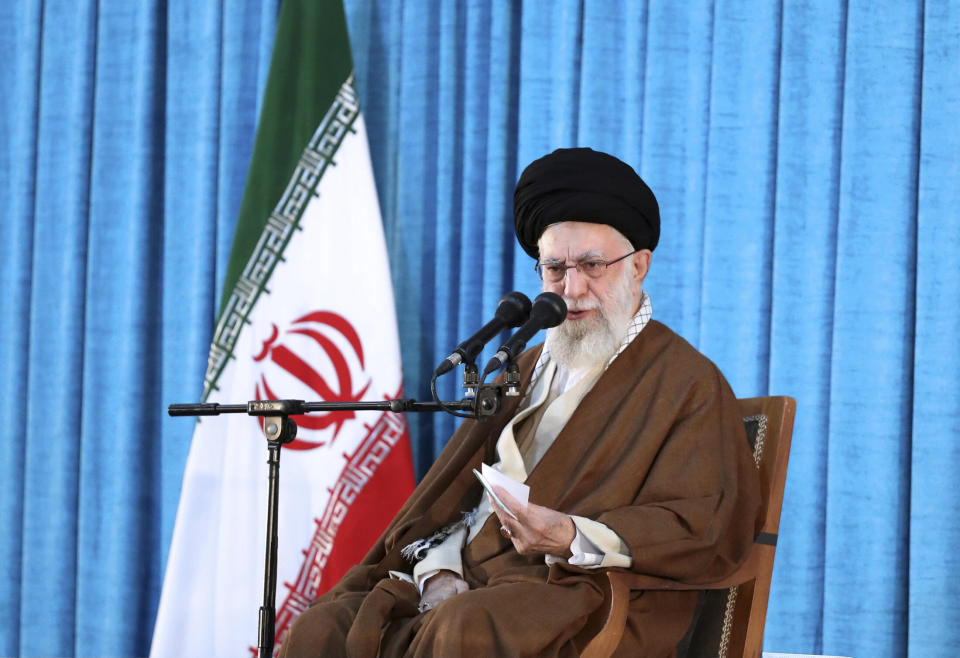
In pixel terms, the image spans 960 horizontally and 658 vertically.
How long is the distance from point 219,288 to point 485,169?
1.07m

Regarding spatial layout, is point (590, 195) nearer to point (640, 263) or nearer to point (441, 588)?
point (640, 263)

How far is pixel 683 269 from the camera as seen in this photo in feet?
11.0

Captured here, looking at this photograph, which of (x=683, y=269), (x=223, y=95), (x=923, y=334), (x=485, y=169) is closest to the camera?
(x=923, y=334)

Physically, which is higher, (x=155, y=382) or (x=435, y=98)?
(x=435, y=98)

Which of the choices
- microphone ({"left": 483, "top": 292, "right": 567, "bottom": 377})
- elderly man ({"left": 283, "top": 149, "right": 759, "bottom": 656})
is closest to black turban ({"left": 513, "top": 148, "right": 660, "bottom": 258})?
elderly man ({"left": 283, "top": 149, "right": 759, "bottom": 656})

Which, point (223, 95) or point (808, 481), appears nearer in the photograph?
point (808, 481)

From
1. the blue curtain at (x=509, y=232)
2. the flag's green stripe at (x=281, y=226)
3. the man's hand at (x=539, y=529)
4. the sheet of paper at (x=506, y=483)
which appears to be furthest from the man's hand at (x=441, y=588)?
the flag's green stripe at (x=281, y=226)

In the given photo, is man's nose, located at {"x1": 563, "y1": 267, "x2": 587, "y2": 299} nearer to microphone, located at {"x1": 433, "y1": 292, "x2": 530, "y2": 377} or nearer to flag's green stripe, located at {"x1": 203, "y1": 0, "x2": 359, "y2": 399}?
microphone, located at {"x1": 433, "y1": 292, "x2": 530, "y2": 377}

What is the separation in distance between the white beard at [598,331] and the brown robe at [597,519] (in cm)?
4

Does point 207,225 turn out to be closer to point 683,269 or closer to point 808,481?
point 683,269

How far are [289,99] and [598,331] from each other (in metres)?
1.59

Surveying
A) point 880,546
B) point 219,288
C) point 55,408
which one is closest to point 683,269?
point 880,546

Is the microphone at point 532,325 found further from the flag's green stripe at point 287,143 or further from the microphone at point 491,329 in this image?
the flag's green stripe at point 287,143

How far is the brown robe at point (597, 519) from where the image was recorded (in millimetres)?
2053
